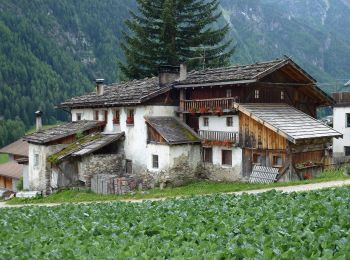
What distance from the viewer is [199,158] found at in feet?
113

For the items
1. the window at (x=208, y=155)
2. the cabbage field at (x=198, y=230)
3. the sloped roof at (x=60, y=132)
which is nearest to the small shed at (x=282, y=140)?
the window at (x=208, y=155)

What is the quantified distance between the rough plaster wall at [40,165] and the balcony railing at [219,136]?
438 inches

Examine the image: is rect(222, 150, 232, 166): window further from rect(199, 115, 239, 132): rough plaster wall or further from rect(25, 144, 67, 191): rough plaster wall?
rect(25, 144, 67, 191): rough plaster wall

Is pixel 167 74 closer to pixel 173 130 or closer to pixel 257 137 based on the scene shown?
pixel 173 130

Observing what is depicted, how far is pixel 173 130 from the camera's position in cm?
3425

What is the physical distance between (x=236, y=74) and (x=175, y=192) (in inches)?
340

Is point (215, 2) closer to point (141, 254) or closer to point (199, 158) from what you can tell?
point (199, 158)

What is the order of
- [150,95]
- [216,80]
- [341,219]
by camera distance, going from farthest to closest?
[150,95]
[216,80]
[341,219]

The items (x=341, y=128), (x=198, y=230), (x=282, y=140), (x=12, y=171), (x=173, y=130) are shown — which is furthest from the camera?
(x=12, y=171)

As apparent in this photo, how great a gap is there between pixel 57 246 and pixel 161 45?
43.9 metres

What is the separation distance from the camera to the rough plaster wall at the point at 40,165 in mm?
37219

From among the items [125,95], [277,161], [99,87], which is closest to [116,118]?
[125,95]

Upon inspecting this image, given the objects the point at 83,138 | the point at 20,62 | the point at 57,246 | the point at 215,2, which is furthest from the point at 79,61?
the point at 57,246

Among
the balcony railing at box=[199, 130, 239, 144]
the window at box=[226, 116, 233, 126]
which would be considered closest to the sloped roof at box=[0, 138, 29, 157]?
the balcony railing at box=[199, 130, 239, 144]
